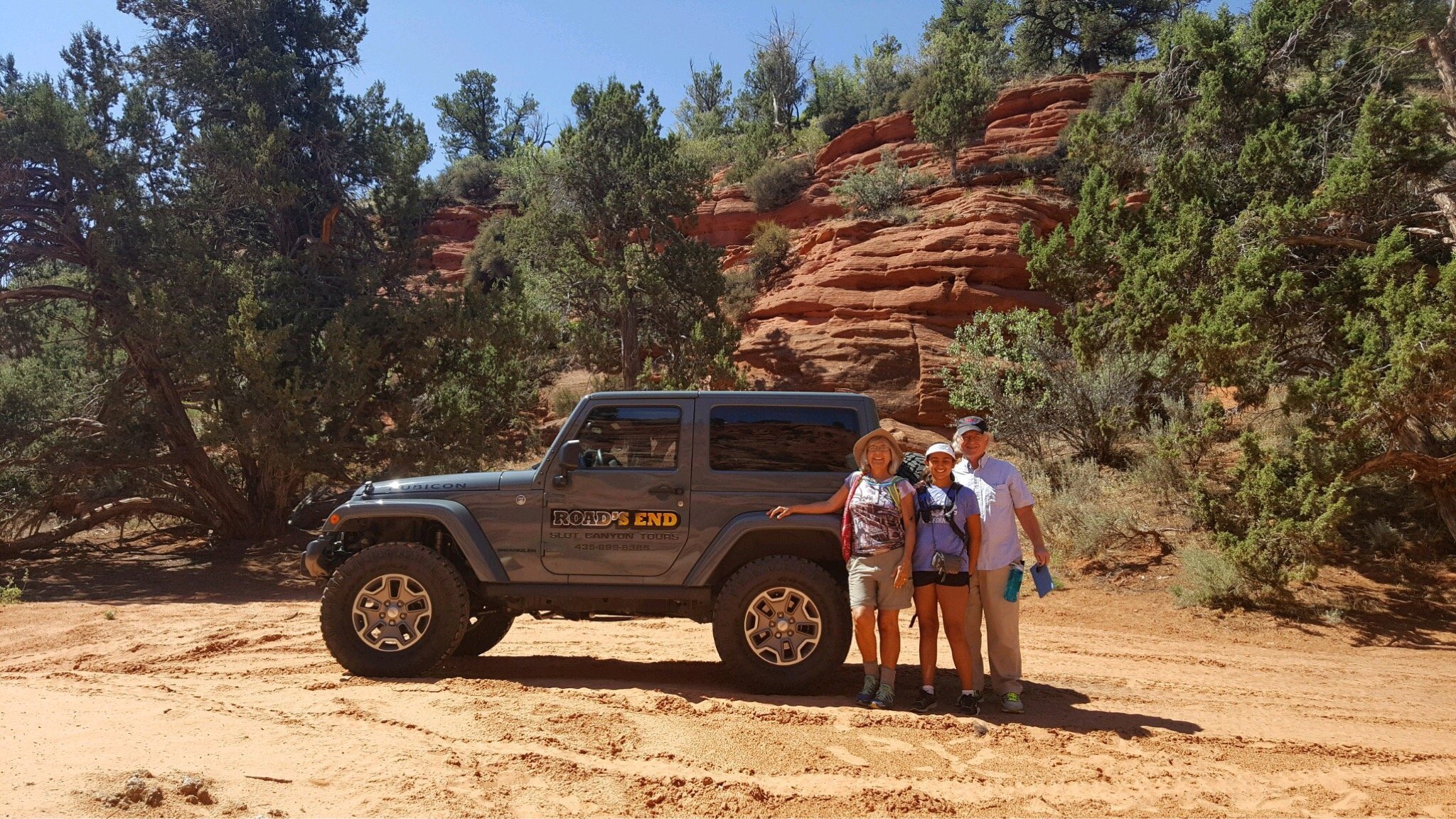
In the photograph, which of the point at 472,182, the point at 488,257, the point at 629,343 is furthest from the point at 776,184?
the point at 472,182

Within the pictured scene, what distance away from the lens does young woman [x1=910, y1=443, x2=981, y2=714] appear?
5.51m

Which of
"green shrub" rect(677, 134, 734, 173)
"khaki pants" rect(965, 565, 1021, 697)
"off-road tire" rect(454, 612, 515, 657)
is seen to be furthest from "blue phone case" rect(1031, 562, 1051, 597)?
"green shrub" rect(677, 134, 734, 173)

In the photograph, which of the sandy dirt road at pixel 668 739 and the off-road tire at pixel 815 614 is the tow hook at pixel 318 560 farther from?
the off-road tire at pixel 815 614

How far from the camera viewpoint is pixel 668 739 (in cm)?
486

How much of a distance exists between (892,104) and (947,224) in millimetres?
14779

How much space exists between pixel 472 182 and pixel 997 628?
4682cm

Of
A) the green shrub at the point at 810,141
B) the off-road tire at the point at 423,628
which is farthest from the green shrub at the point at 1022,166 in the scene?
the off-road tire at the point at 423,628

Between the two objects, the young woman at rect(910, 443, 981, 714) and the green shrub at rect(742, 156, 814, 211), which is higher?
the green shrub at rect(742, 156, 814, 211)

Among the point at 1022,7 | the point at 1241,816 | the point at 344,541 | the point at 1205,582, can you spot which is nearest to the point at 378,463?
the point at 344,541

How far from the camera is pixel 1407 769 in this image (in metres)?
4.77

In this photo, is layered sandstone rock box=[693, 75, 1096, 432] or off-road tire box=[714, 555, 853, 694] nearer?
off-road tire box=[714, 555, 853, 694]

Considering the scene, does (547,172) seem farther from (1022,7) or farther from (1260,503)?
(1022,7)

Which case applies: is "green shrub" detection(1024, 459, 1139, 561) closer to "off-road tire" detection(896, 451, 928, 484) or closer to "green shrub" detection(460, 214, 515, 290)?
"off-road tire" detection(896, 451, 928, 484)

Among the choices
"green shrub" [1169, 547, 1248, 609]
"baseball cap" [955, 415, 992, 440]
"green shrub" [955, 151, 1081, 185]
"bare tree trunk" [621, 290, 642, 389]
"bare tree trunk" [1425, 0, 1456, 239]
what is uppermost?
"green shrub" [955, 151, 1081, 185]
